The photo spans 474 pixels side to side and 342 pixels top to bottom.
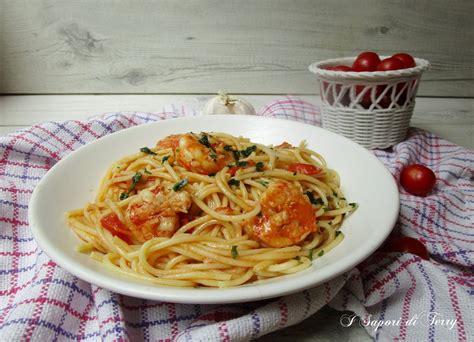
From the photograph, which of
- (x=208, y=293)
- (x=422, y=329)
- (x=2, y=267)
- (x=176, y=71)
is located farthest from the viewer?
(x=176, y=71)

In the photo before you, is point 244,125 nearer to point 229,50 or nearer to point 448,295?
point 448,295

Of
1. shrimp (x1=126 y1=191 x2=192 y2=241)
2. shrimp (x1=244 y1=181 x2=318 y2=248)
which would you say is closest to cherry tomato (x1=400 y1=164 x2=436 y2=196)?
shrimp (x1=244 y1=181 x2=318 y2=248)

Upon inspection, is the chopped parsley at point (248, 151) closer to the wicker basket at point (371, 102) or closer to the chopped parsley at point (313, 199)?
the chopped parsley at point (313, 199)

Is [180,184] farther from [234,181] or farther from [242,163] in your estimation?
[242,163]

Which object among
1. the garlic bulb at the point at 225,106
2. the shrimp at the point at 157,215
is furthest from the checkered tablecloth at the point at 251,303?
the garlic bulb at the point at 225,106

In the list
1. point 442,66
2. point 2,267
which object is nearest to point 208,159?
point 2,267

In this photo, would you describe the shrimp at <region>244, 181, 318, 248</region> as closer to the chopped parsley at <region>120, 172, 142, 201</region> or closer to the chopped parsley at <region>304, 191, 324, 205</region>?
the chopped parsley at <region>304, 191, 324, 205</region>
